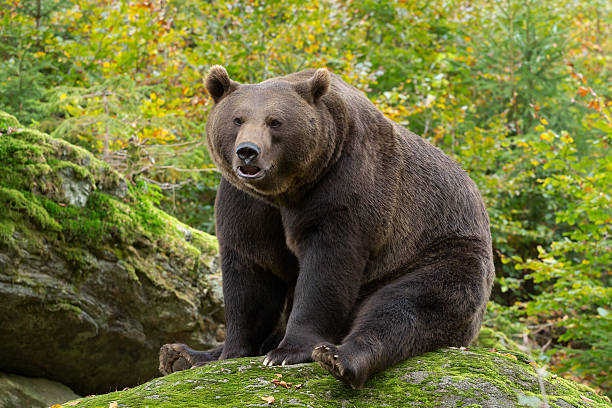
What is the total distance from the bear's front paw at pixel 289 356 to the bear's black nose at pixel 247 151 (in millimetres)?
1139

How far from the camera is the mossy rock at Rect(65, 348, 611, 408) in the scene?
11.1ft

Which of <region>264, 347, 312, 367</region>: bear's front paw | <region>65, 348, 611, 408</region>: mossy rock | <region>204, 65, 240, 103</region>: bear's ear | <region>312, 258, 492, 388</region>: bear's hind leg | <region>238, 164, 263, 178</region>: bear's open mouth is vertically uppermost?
<region>204, 65, 240, 103</region>: bear's ear

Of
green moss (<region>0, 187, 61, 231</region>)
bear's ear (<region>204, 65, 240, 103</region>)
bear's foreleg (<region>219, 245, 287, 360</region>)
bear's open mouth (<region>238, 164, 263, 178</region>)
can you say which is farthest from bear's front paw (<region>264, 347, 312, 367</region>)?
green moss (<region>0, 187, 61, 231</region>)

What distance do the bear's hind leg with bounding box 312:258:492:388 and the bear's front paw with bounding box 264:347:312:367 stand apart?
A: 0.85 feet

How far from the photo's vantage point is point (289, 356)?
3.85 meters

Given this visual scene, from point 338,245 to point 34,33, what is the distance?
8.78m

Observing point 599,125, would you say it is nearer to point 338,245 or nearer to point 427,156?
point 427,156

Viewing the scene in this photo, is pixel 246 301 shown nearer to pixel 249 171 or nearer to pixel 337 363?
pixel 249 171

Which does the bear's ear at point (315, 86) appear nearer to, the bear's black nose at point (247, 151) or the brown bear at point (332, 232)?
the brown bear at point (332, 232)

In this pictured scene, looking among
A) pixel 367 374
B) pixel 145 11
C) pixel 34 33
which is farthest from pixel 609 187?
pixel 34 33

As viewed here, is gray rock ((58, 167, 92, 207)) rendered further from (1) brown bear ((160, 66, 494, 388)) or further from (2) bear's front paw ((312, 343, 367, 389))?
(2) bear's front paw ((312, 343, 367, 389))

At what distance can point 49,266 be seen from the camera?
19.4 ft

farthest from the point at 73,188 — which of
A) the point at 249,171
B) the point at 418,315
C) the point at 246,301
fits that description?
the point at 418,315

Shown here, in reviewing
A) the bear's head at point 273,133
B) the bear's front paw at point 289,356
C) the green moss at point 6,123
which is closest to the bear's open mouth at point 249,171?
the bear's head at point 273,133
